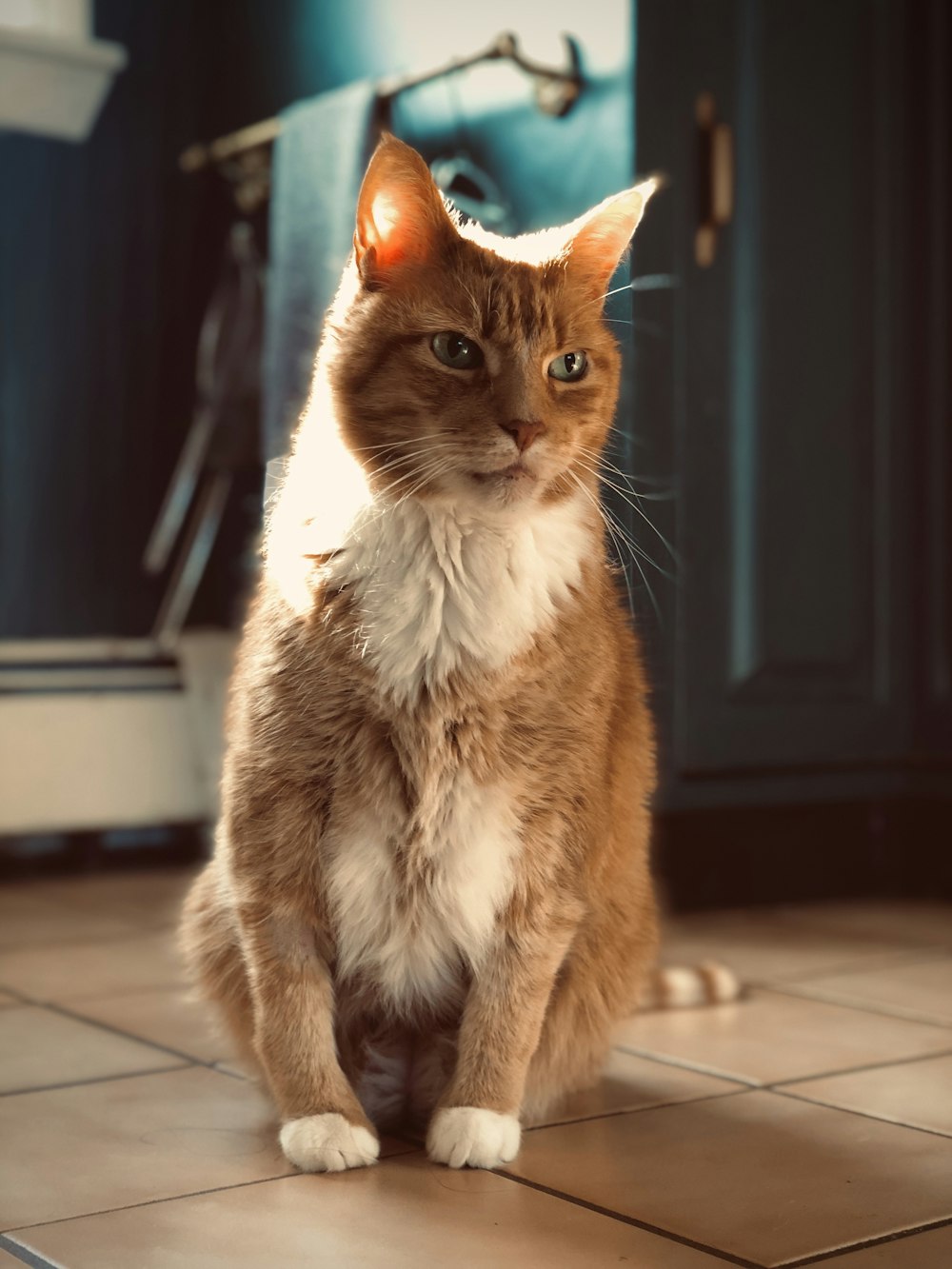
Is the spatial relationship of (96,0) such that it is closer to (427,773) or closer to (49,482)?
(49,482)

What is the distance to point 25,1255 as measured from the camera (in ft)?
3.28

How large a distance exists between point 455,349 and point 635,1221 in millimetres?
680

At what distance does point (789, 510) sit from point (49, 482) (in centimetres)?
144

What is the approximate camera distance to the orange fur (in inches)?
46.6

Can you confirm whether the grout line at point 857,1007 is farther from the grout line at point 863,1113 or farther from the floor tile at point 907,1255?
the floor tile at point 907,1255

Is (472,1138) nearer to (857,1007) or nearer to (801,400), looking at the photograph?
(857,1007)

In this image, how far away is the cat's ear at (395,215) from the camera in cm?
121

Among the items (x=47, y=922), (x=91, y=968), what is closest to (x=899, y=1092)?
(x=91, y=968)

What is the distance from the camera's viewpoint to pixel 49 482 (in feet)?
9.66

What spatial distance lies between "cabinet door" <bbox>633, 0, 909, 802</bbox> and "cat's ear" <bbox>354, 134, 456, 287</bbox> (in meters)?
Result: 0.98

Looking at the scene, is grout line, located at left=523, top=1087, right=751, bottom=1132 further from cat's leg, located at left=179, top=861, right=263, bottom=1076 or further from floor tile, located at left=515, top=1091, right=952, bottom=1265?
cat's leg, located at left=179, top=861, right=263, bottom=1076

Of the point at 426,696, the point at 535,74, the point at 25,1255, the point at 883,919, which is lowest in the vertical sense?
the point at 25,1255

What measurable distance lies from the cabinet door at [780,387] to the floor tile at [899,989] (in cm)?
46

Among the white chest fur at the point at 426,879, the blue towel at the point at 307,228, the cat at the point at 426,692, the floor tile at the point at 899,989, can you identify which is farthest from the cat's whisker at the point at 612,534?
the blue towel at the point at 307,228
